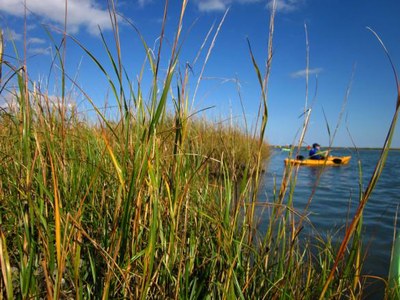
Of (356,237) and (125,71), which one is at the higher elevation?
(125,71)

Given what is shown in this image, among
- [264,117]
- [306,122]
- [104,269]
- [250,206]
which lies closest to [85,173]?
[104,269]

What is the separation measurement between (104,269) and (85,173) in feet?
1.78

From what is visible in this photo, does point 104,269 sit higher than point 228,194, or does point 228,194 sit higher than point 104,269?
point 228,194

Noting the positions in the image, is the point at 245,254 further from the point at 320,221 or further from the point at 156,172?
the point at 320,221

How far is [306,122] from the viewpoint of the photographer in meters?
1.29

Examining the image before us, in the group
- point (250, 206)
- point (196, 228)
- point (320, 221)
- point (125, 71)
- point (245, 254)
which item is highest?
point (125, 71)

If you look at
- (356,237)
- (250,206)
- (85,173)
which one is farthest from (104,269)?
(356,237)

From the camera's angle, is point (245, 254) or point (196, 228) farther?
point (245, 254)

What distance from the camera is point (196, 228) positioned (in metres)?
1.40

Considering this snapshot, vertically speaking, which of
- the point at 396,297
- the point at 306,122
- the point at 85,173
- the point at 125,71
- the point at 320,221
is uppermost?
the point at 125,71

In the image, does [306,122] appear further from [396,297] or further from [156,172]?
[396,297]

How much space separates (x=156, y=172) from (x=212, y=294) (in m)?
0.56

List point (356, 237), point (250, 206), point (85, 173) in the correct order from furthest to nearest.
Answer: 1. point (85, 173)
2. point (250, 206)
3. point (356, 237)

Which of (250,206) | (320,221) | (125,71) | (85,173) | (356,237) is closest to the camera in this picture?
(125,71)
